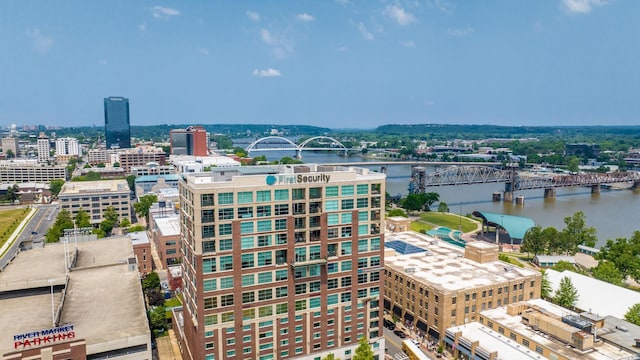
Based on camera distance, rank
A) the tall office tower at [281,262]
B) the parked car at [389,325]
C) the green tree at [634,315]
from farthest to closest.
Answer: the parked car at [389,325]
the green tree at [634,315]
the tall office tower at [281,262]

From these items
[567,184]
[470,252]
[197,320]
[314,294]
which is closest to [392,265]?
[470,252]

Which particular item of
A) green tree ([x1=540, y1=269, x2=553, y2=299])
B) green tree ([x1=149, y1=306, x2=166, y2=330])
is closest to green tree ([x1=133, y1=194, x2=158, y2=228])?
green tree ([x1=149, y1=306, x2=166, y2=330])

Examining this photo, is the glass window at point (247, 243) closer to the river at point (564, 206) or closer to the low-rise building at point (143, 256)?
the low-rise building at point (143, 256)

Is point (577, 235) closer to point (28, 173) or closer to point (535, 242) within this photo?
point (535, 242)

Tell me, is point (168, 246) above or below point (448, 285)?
below

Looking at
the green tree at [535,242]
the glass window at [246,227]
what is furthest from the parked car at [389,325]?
the green tree at [535,242]

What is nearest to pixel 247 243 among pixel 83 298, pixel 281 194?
pixel 281 194

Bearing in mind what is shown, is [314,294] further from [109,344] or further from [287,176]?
[109,344]
